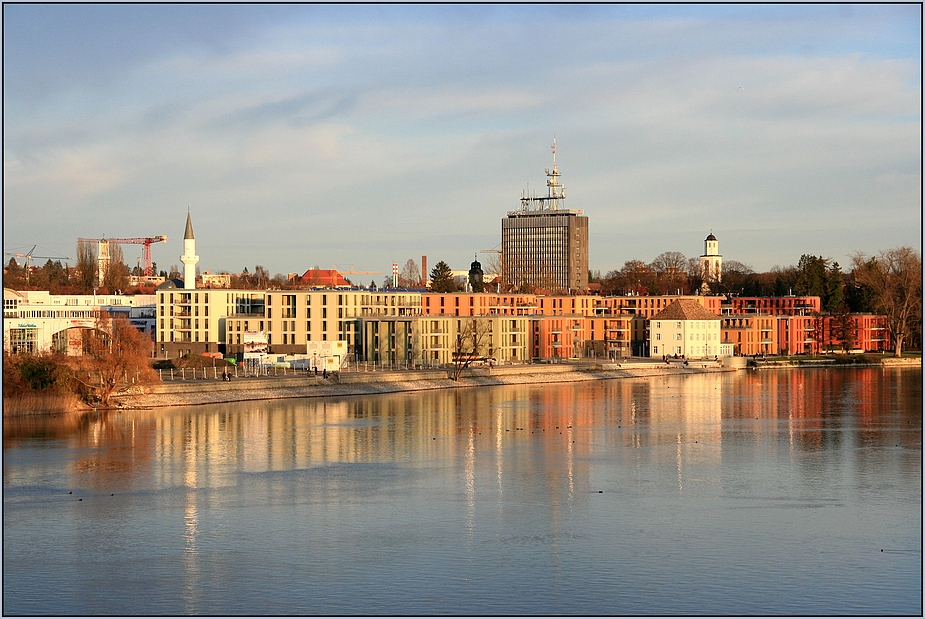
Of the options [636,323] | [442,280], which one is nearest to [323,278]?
[442,280]

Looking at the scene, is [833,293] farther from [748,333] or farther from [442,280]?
[442,280]

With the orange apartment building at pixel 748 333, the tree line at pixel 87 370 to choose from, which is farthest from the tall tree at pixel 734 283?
the tree line at pixel 87 370

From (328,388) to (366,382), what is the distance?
9.05 ft

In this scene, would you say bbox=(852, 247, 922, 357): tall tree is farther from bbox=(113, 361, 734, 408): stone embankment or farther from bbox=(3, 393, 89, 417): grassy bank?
bbox=(3, 393, 89, 417): grassy bank

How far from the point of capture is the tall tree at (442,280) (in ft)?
300

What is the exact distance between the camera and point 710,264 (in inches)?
5212

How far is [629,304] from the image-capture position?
91.6 meters

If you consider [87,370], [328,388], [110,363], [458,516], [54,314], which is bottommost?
[458,516]

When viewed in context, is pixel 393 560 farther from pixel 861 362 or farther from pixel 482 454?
pixel 861 362

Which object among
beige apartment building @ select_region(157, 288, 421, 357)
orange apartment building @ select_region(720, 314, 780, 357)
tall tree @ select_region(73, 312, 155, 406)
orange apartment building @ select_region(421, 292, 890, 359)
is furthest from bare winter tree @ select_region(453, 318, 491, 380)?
orange apartment building @ select_region(720, 314, 780, 357)

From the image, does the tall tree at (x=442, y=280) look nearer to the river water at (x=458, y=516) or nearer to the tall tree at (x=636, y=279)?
the tall tree at (x=636, y=279)

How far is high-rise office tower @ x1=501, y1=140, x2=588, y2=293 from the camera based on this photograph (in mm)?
134500

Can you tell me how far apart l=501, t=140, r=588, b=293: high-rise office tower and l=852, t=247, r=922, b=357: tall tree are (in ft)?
155

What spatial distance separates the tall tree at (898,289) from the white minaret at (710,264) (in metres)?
19.1
